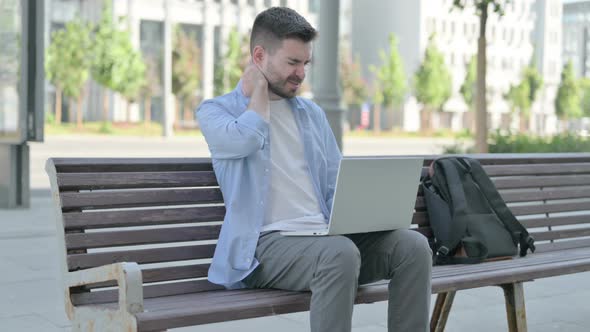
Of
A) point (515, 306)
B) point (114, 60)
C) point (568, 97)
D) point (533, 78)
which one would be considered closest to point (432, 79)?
point (533, 78)

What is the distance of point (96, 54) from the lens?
45688mm

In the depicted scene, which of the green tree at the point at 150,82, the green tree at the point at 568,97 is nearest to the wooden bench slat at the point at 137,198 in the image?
the green tree at the point at 150,82

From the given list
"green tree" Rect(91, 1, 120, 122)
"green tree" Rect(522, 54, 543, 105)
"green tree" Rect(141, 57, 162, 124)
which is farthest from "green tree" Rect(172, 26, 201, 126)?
"green tree" Rect(522, 54, 543, 105)

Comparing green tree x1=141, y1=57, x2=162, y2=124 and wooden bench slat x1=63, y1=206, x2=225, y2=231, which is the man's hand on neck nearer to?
wooden bench slat x1=63, y1=206, x2=225, y2=231

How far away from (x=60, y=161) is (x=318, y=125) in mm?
1010

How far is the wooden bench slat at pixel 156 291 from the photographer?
3.38 m

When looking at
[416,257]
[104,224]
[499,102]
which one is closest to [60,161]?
[104,224]

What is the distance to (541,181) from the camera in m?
5.33

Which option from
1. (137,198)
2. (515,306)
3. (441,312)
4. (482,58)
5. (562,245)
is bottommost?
(441,312)

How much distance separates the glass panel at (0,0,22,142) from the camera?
11016mm

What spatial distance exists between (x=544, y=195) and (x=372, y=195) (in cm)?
231

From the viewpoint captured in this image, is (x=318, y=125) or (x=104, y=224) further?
(x=318, y=125)

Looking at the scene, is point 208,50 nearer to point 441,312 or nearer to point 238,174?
point 441,312

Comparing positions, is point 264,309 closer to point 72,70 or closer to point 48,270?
point 48,270
